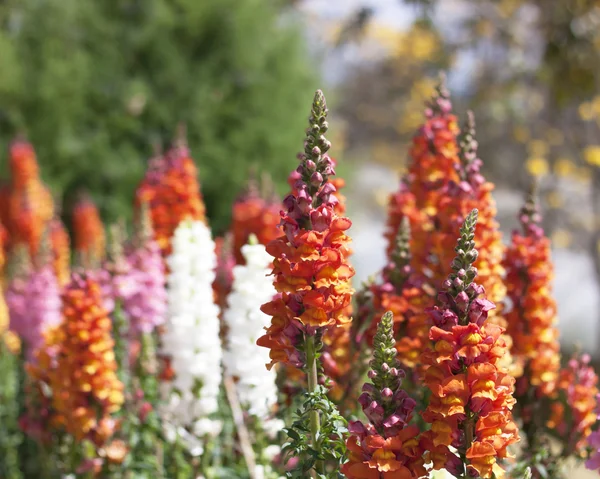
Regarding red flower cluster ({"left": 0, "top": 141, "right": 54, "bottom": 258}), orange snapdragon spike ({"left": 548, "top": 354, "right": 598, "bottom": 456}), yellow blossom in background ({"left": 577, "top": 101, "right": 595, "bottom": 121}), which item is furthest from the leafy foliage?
yellow blossom in background ({"left": 577, "top": 101, "right": 595, "bottom": 121})

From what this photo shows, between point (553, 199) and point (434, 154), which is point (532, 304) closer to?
point (434, 154)

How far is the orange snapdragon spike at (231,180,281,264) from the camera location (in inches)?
169

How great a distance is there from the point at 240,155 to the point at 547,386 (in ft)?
27.2

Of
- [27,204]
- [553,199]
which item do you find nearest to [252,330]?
[27,204]

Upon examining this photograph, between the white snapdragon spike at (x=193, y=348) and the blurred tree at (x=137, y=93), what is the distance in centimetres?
730

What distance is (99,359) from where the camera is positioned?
Result: 9.78ft

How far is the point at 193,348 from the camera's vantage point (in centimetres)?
306

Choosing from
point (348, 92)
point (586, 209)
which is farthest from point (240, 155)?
point (348, 92)

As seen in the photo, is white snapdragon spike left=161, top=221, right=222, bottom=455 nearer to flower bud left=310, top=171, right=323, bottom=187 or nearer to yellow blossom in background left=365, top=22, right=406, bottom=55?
flower bud left=310, top=171, right=323, bottom=187

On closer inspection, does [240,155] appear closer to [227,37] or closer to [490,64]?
[227,37]

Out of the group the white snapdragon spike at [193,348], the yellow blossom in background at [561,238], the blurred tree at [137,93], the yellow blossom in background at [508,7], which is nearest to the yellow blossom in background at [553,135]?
the yellow blossom in background at [561,238]

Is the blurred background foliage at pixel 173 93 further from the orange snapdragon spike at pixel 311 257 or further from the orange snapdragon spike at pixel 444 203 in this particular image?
the orange snapdragon spike at pixel 311 257

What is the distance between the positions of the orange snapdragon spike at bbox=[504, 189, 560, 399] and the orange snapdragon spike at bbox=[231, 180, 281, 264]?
1.66 meters

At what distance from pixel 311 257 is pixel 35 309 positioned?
3.18 m
